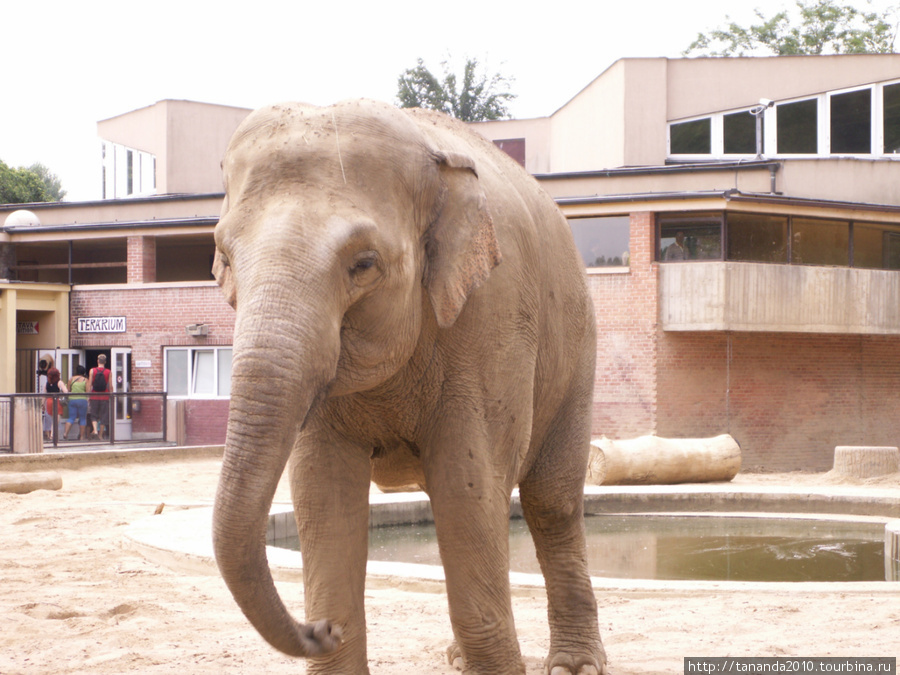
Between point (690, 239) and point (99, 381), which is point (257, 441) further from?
point (99, 381)

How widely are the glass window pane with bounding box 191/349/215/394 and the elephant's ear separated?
22758mm

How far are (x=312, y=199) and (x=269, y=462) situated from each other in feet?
2.70

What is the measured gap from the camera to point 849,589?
7.08 m

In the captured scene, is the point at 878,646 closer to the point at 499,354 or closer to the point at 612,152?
the point at 499,354

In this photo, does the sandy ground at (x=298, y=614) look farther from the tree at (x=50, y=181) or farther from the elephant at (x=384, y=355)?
the tree at (x=50, y=181)

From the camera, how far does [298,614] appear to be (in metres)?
6.52

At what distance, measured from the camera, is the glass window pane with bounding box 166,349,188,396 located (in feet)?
86.8

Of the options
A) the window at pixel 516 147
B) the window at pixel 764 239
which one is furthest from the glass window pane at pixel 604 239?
the window at pixel 516 147

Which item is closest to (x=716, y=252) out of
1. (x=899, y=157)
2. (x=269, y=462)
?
(x=899, y=157)

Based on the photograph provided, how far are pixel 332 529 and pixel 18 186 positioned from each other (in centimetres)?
5121

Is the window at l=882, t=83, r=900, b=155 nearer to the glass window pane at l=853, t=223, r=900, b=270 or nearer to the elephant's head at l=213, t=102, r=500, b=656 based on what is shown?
the glass window pane at l=853, t=223, r=900, b=270

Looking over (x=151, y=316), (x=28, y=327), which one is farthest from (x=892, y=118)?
(x=28, y=327)

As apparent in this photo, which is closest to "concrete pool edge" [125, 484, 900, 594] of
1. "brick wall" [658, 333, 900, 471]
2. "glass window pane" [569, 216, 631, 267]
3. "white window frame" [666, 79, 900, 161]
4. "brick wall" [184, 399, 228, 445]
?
"brick wall" [658, 333, 900, 471]

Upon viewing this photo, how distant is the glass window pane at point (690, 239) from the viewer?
21.2 m
